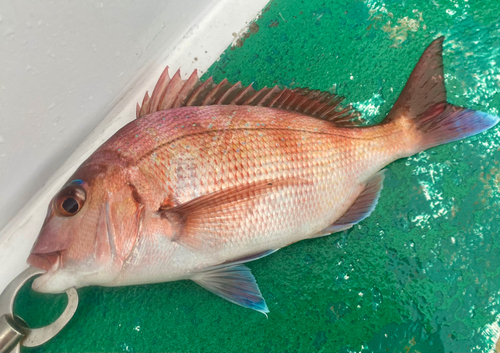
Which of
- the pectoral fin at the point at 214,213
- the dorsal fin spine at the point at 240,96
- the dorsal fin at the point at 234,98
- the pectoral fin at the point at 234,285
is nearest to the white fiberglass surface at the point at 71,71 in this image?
the dorsal fin at the point at 234,98

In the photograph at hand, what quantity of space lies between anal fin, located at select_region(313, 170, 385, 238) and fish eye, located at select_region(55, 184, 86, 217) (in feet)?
2.58

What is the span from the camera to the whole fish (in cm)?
103

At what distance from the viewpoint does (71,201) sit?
3.42 feet

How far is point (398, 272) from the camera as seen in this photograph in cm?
124

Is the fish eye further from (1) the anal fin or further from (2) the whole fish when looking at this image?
(1) the anal fin

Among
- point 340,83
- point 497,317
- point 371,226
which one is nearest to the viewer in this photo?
point 497,317

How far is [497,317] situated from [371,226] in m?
0.51

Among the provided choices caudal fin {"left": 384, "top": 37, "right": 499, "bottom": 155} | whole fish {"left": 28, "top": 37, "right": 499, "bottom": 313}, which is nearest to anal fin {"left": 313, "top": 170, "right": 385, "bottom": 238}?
whole fish {"left": 28, "top": 37, "right": 499, "bottom": 313}

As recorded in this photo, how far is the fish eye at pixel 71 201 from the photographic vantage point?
40.8 inches

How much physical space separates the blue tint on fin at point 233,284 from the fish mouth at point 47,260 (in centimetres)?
43

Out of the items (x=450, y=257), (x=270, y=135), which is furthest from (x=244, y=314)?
(x=450, y=257)

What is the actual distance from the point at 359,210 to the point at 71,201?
3.16ft

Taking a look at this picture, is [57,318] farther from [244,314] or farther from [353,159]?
[353,159]

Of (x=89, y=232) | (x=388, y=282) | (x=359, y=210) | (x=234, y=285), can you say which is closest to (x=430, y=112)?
(x=359, y=210)
